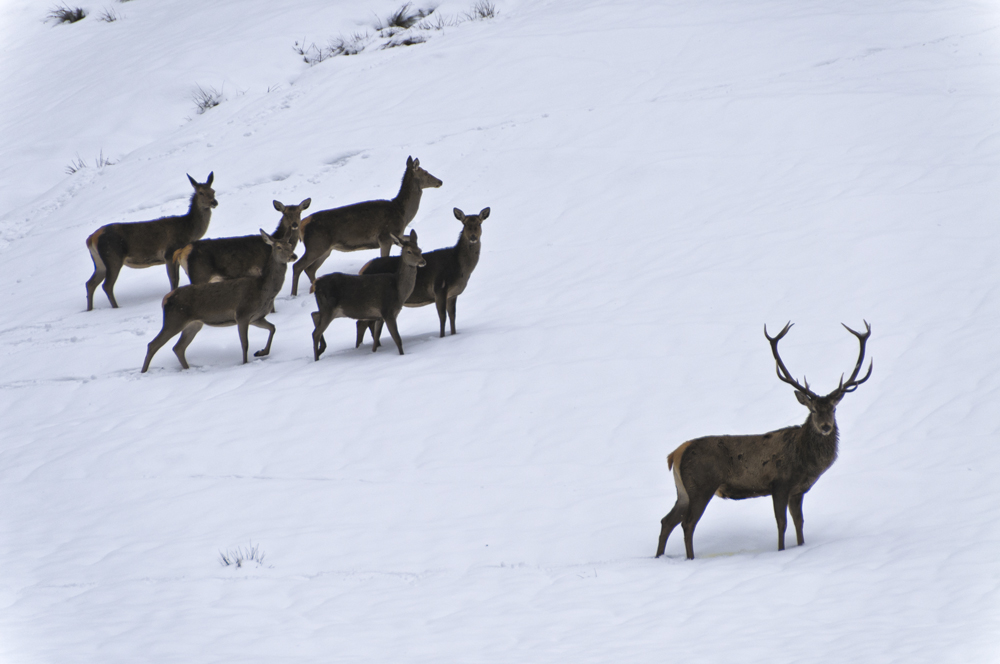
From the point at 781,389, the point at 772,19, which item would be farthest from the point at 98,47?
the point at 781,389

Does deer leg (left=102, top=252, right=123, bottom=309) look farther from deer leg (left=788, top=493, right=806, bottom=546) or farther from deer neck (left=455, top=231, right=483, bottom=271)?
deer leg (left=788, top=493, right=806, bottom=546)

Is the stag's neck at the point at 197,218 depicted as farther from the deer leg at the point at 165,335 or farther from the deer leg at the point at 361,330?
A: the deer leg at the point at 361,330

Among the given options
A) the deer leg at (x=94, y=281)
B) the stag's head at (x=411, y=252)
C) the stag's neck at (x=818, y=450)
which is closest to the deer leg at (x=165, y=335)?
the stag's head at (x=411, y=252)

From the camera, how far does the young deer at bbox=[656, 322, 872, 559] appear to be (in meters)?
7.20

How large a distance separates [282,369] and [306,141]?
9.02 m

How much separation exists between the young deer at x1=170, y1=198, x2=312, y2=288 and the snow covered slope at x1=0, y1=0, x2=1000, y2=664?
95 cm

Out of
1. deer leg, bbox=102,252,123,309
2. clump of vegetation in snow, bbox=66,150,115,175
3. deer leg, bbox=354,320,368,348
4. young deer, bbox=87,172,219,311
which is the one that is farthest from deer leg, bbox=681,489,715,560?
clump of vegetation in snow, bbox=66,150,115,175

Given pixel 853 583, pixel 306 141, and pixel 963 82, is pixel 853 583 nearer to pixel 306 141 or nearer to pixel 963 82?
pixel 963 82

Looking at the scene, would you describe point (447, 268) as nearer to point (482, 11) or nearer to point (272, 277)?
point (272, 277)

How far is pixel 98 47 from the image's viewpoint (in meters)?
28.6

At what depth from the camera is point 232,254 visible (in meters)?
13.4

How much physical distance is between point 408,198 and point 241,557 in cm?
788

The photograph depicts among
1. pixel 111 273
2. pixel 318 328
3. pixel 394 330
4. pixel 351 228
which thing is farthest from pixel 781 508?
pixel 111 273

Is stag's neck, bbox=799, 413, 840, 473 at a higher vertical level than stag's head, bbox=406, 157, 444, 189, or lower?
lower
